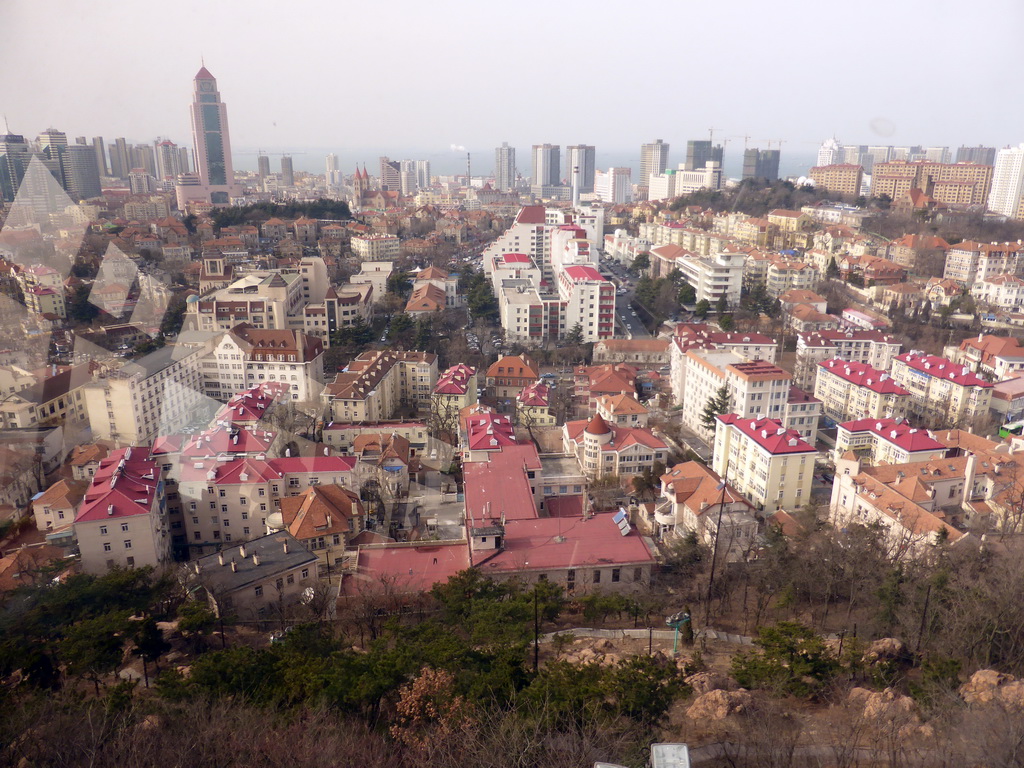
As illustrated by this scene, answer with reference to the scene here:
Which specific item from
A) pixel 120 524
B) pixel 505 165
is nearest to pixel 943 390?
pixel 120 524

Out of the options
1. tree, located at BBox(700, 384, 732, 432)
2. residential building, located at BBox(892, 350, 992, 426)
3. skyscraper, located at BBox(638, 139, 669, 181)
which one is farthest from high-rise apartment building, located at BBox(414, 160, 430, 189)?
tree, located at BBox(700, 384, 732, 432)

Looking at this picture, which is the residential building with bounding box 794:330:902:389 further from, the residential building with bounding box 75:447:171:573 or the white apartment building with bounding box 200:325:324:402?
the residential building with bounding box 75:447:171:573

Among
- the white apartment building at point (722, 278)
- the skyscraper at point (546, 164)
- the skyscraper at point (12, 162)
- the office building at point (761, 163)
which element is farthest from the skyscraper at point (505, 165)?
the skyscraper at point (12, 162)

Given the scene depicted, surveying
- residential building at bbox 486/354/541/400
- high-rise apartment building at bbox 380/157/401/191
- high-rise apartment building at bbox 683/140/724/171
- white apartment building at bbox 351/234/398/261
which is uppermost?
high-rise apartment building at bbox 683/140/724/171

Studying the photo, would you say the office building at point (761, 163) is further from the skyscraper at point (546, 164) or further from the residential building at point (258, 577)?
the residential building at point (258, 577)

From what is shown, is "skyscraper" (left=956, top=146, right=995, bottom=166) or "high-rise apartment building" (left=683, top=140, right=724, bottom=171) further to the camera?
"high-rise apartment building" (left=683, top=140, right=724, bottom=171)

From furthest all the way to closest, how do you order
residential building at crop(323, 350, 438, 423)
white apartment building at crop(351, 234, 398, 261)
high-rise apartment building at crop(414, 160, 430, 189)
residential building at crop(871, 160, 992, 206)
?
1. high-rise apartment building at crop(414, 160, 430, 189)
2. residential building at crop(871, 160, 992, 206)
3. white apartment building at crop(351, 234, 398, 261)
4. residential building at crop(323, 350, 438, 423)

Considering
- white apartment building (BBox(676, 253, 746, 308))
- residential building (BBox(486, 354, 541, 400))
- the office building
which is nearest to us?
residential building (BBox(486, 354, 541, 400))

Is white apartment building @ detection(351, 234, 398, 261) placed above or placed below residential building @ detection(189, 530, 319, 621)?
above
